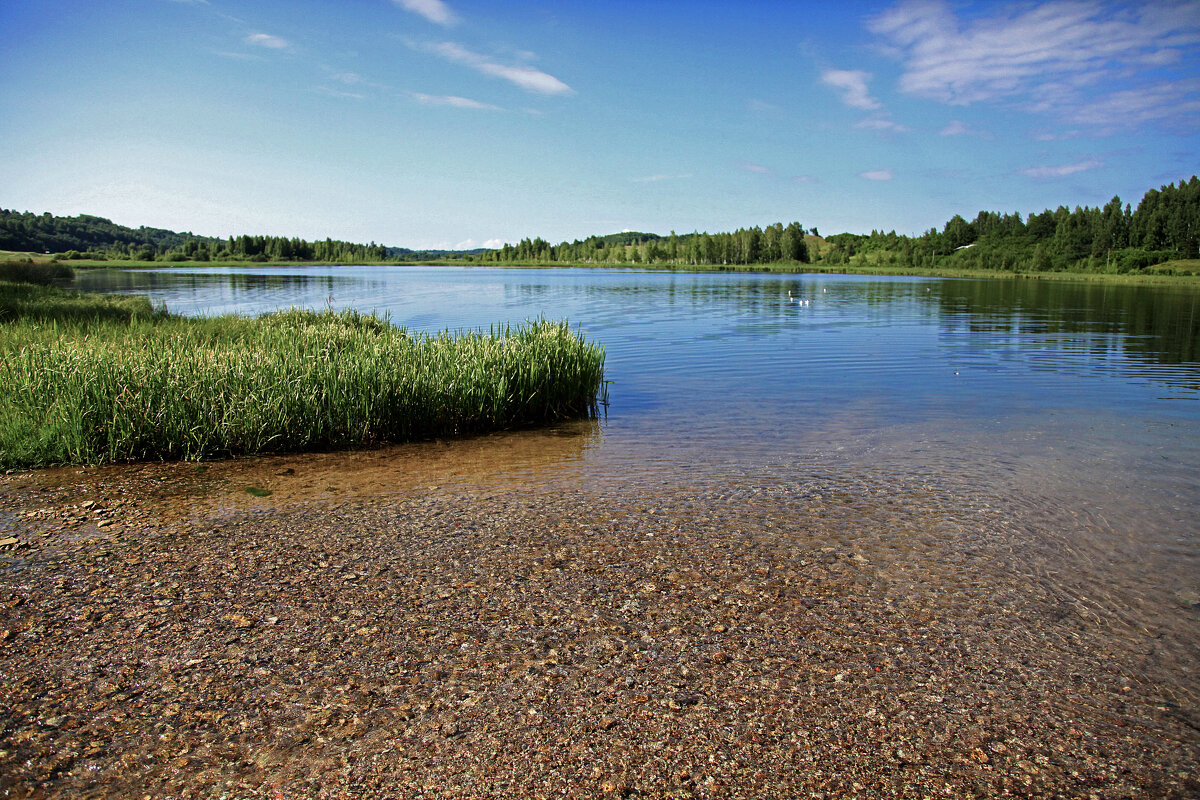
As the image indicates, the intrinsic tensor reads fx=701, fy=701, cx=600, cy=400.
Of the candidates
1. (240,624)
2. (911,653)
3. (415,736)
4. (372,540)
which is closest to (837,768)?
(911,653)

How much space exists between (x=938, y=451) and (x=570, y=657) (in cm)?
999

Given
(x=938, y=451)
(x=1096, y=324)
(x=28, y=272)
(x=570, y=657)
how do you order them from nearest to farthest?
(x=570, y=657), (x=938, y=451), (x=1096, y=324), (x=28, y=272)

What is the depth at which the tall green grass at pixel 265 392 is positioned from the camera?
11519mm

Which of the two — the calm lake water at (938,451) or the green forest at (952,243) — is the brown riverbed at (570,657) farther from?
the green forest at (952,243)

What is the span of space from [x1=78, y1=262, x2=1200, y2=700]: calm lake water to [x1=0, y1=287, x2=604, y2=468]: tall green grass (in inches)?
49.4

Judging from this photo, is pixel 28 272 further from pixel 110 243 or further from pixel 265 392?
pixel 110 243

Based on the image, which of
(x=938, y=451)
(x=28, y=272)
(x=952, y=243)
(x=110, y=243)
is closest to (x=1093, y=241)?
(x=952, y=243)

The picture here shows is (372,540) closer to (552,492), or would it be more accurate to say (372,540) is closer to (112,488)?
(552,492)

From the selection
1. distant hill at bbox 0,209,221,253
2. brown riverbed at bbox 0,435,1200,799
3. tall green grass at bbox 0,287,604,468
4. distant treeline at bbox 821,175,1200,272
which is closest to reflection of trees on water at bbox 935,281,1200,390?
brown riverbed at bbox 0,435,1200,799

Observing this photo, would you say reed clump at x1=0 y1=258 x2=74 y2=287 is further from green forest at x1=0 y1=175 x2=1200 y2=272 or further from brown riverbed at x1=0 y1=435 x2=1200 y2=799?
green forest at x1=0 y1=175 x2=1200 y2=272

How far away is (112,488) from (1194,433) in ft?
65.3

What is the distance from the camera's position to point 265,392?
12.9 meters

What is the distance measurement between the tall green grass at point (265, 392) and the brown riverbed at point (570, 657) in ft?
7.08

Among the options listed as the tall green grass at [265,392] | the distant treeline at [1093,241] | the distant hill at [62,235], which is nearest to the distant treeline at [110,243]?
the distant hill at [62,235]
